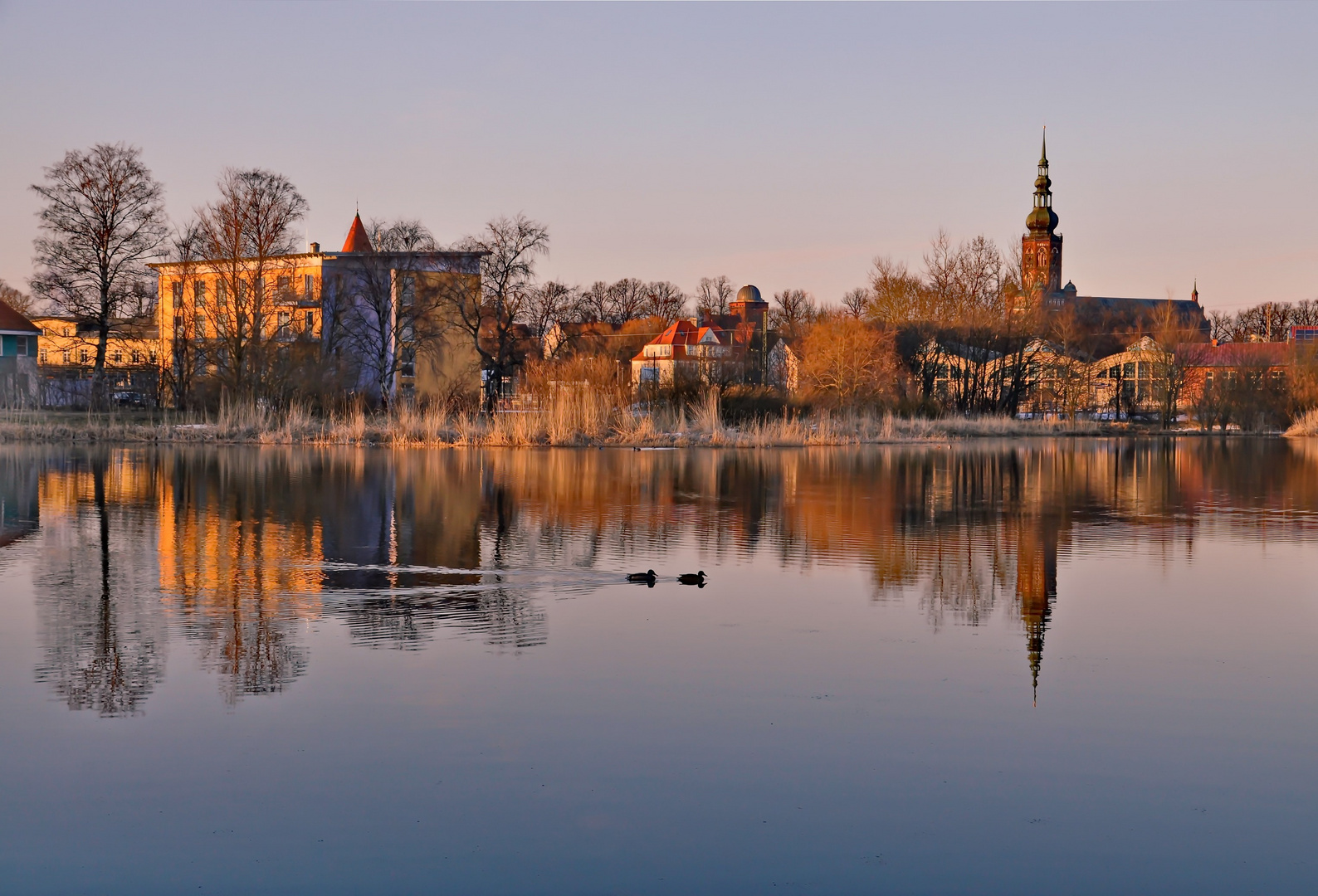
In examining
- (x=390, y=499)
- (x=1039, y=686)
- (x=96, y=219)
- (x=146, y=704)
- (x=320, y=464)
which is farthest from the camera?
(x=96, y=219)

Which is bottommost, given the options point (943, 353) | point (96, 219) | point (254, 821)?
point (254, 821)

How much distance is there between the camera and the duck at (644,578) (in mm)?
10430

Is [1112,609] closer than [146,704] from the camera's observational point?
No

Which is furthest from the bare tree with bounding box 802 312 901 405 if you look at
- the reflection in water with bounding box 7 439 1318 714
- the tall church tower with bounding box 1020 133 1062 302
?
the tall church tower with bounding box 1020 133 1062 302

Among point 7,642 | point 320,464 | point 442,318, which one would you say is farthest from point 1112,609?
point 442,318

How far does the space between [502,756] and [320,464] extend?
71.6 ft

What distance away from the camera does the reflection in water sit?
325 inches

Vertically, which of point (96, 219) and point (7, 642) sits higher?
point (96, 219)

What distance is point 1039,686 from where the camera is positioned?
22.5 feet

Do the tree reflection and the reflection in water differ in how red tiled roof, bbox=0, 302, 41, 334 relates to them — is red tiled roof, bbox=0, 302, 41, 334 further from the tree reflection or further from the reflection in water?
the tree reflection

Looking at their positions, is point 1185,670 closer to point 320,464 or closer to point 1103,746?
point 1103,746

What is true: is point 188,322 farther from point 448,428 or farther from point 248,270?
point 448,428

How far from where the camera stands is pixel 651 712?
20.4ft

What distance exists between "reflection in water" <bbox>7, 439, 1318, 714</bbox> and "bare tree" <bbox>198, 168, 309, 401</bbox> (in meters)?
14.2
